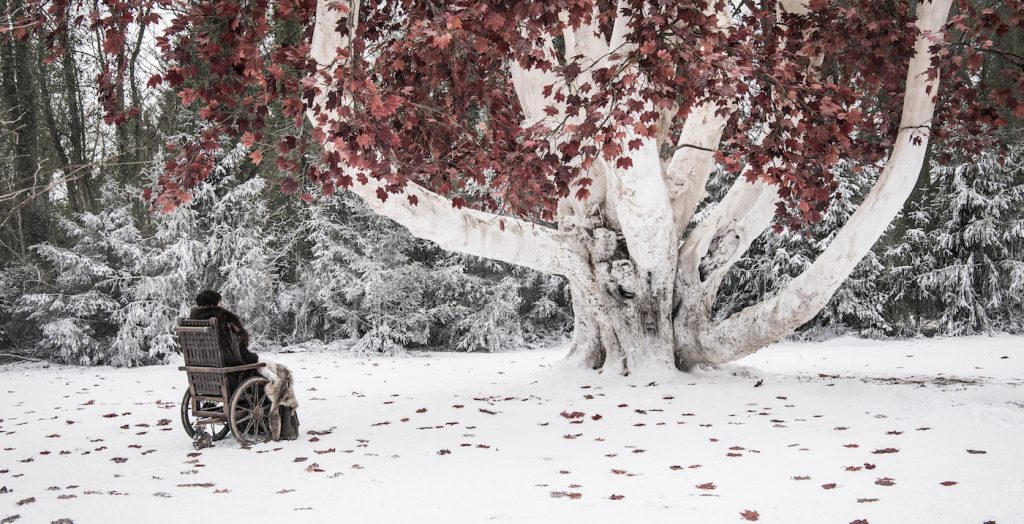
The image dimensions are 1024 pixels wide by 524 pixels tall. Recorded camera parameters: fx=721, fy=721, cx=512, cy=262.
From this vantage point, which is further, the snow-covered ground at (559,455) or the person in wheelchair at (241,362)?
the person in wheelchair at (241,362)

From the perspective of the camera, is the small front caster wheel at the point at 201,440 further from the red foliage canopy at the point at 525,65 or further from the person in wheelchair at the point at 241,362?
the red foliage canopy at the point at 525,65

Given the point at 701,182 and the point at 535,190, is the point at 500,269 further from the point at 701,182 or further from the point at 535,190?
the point at 535,190

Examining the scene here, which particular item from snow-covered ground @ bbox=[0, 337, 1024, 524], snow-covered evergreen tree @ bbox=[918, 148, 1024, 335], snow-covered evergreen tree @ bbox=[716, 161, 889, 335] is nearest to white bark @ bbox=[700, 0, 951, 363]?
snow-covered ground @ bbox=[0, 337, 1024, 524]

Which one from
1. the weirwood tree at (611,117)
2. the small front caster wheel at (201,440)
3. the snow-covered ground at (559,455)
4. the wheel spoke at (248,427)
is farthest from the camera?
the wheel spoke at (248,427)

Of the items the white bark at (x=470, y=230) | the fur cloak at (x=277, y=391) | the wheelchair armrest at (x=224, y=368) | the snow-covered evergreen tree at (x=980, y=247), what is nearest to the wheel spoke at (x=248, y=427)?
the fur cloak at (x=277, y=391)

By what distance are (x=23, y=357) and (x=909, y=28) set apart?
13.8 m

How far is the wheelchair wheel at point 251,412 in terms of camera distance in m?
5.51

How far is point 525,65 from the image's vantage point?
601 centimetres

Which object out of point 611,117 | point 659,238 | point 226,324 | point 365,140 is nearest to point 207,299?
point 226,324

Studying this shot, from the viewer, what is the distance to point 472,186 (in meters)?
15.6

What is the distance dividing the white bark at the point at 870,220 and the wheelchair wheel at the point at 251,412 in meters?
5.09

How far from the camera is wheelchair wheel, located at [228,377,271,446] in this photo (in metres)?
5.51

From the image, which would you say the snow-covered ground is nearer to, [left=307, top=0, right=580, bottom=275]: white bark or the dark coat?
the dark coat

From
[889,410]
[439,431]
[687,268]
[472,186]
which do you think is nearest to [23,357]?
[472,186]
